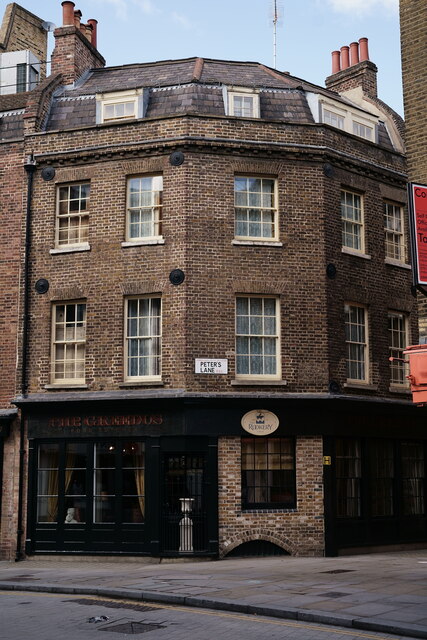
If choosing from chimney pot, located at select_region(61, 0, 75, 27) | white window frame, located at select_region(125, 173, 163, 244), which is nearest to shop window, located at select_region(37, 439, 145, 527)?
white window frame, located at select_region(125, 173, 163, 244)

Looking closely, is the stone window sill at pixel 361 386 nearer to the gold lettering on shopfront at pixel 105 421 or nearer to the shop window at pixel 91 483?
the gold lettering on shopfront at pixel 105 421

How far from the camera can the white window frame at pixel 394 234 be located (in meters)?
22.6

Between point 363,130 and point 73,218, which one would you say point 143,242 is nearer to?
point 73,218

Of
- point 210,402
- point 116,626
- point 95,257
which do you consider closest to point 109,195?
point 95,257

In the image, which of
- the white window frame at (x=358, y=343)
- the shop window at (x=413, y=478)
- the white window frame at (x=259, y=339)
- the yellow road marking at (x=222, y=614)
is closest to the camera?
the yellow road marking at (x=222, y=614)

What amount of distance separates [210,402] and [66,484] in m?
4.21

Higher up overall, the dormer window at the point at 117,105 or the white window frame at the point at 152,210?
the dormer window at the point at 117,105

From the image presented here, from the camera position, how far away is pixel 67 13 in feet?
77.9

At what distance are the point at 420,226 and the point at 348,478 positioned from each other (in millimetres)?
Result: 9400

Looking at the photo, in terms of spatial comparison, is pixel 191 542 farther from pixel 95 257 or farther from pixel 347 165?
pixel 347 165

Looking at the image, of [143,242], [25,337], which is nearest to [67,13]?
[143,242]

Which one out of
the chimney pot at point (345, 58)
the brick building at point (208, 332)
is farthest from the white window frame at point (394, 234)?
the chimney pot at point (345, 58)

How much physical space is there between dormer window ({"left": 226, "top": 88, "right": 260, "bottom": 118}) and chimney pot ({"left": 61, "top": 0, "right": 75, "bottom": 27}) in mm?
5921

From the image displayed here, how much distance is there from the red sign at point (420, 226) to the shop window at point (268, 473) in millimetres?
8162
